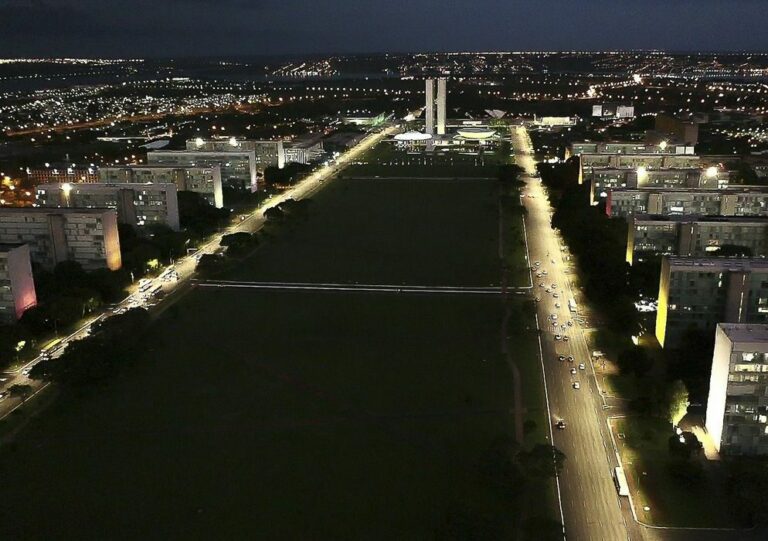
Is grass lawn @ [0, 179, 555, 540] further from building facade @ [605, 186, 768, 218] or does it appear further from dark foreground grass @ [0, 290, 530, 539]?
building facade @ [605, 186, 768, 218]

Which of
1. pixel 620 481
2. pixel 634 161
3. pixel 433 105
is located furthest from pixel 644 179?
pixel 433 105

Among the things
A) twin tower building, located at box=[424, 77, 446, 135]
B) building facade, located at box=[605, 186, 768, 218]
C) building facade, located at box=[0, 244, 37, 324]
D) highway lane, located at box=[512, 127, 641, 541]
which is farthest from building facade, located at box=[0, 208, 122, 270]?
twin tower building, located at box=[424, 77, 446, 135]

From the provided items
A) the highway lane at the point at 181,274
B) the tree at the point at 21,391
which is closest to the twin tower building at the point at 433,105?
the highway lane at the point at 181,274

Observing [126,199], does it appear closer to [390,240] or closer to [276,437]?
[390,240]

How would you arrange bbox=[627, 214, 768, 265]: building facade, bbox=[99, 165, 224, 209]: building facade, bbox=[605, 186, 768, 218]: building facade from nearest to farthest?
bbox=[627, 214, 768, 265]: building facade
bbox=[605, 186, 768, 218]: building facade
bbox=[99, 165, 224, 209]: building facade

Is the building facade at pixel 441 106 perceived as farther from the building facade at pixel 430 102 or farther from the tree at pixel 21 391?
the tree at pixel 21 391

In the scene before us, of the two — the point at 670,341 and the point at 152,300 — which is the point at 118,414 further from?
the point at 670,341

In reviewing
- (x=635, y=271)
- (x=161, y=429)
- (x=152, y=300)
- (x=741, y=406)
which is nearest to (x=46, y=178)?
(x=152, y=300)
